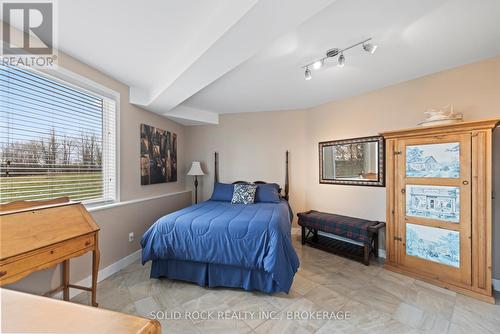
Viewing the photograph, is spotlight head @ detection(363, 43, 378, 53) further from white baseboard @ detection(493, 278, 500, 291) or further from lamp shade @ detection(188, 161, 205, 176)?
lamp shade @ detection(188, 161, 205, 176)

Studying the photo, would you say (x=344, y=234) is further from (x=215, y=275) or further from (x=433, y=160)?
(x=215, y=275)

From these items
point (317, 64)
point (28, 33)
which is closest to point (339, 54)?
point (317, 64)

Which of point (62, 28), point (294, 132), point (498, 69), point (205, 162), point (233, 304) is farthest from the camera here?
point (205, 162)

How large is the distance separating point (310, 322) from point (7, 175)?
2.77 meters

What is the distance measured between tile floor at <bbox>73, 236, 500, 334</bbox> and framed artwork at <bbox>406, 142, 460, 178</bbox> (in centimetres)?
121

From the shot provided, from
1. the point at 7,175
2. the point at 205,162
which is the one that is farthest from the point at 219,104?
the point at 7,175

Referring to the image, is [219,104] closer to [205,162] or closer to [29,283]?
[205,162]

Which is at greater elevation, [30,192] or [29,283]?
[30,192]

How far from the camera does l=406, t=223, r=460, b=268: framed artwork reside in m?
2.06

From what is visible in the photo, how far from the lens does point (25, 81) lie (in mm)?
1742

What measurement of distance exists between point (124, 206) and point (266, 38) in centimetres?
255

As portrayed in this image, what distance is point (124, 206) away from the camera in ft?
8.56

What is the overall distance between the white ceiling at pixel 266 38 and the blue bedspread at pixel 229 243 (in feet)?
5.17

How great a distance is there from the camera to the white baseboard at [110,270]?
78.9 inches
